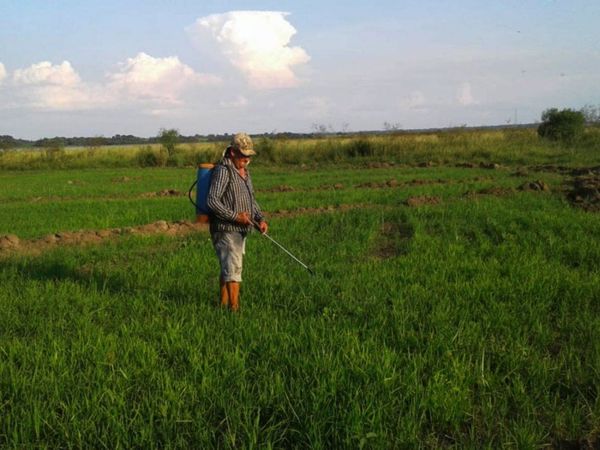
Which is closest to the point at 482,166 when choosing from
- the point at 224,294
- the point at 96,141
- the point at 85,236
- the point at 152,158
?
the point at 85,236

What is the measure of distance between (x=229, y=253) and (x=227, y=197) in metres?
0.60

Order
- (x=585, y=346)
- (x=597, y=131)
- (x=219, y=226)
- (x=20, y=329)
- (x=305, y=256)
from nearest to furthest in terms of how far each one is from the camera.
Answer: (x=585, y=346), (x=20, y=329), (x=219, y=226), (x=305, y=256), (x=597, y=131)

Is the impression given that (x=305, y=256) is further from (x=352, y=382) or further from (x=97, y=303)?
(x=352, y=382)

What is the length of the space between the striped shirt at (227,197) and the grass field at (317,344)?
0.93 m

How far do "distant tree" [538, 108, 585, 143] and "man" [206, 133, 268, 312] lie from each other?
3253cm

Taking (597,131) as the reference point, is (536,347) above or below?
below

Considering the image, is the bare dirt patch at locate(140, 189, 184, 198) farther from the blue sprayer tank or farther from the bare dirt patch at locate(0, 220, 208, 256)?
the blue sprayer tank

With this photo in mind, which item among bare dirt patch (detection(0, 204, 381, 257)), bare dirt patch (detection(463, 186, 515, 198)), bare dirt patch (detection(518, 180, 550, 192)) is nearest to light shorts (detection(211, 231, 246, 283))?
bare dirt patch (detection(0, 204, 381, 257))

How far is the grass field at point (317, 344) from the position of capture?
323cm

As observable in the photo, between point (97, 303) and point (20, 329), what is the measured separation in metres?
0.90

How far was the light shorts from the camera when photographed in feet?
17.9

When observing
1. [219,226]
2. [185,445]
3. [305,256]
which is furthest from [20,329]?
[305,256]

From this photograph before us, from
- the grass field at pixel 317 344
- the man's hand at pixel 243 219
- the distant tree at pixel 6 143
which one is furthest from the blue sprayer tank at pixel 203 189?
the distant tree at pixel 6 143

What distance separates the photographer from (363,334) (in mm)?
4727
